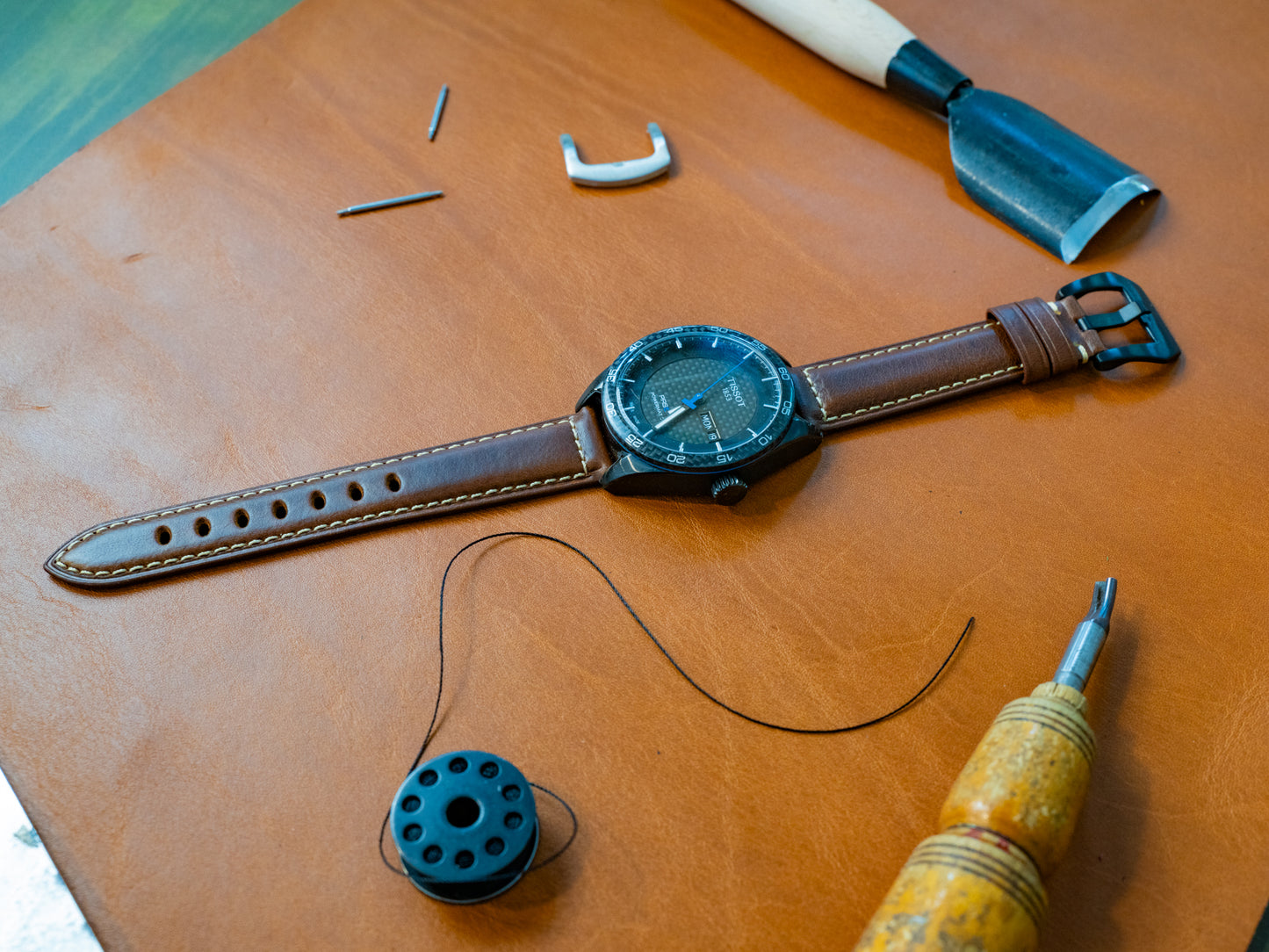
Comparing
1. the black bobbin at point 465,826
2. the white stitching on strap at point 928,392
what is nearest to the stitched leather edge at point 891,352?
the white stitching on strap at point 928,392

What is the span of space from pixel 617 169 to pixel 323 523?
30.1 inches

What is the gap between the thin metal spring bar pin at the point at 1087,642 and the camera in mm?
1070

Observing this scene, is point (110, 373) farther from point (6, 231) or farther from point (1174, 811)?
point (1174, 811)

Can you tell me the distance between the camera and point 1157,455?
137 cm

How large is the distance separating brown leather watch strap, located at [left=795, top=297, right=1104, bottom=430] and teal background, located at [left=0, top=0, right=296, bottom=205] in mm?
1451

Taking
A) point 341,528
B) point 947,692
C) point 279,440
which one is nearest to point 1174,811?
point 947,692

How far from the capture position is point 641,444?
1279 mm

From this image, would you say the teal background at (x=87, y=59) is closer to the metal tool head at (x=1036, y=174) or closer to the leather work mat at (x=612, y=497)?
the leather work mat at (x=612, y=497)

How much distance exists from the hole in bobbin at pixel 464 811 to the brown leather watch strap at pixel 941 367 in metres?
0.69

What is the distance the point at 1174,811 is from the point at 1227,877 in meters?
0.08

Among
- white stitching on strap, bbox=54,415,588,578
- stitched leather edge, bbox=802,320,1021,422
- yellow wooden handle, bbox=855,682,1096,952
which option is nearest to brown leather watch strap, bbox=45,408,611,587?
white stitching on strap, bbox=54,415,588,578

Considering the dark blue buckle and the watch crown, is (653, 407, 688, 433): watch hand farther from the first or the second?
the dark blue buckle

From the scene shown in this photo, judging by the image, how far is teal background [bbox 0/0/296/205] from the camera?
6.20ft

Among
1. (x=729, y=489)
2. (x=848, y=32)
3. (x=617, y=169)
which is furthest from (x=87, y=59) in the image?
(x=729, y=489)
